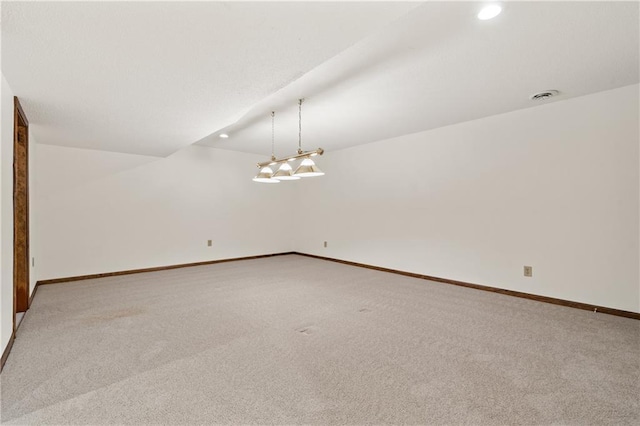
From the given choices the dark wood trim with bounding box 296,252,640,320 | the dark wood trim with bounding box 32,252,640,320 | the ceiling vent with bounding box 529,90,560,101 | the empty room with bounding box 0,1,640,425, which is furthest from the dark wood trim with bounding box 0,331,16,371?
the ceiling vent with bounding box 529,90,560,101

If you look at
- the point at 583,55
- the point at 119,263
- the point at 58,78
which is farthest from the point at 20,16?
the point at 119,263

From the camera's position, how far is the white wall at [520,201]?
311cm

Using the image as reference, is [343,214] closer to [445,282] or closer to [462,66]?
[445,282]

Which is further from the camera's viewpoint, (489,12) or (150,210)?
(150,210)

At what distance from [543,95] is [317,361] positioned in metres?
3.40

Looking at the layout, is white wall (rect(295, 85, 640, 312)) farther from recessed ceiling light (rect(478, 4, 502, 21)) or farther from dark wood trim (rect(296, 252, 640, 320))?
recessed ceiling light (rect(478, 4, 502, 21))

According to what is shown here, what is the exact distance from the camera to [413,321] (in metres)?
2.91

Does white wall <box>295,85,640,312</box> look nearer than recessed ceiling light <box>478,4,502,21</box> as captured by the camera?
No

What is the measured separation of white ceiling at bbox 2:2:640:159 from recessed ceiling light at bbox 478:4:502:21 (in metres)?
0.04

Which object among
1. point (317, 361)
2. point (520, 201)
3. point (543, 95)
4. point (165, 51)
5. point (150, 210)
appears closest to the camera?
point (165, 51)

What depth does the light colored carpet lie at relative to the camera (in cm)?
162

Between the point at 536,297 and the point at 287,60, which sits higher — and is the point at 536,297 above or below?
below

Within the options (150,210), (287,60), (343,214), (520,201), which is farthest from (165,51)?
(343,214)

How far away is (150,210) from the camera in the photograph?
202 inches
